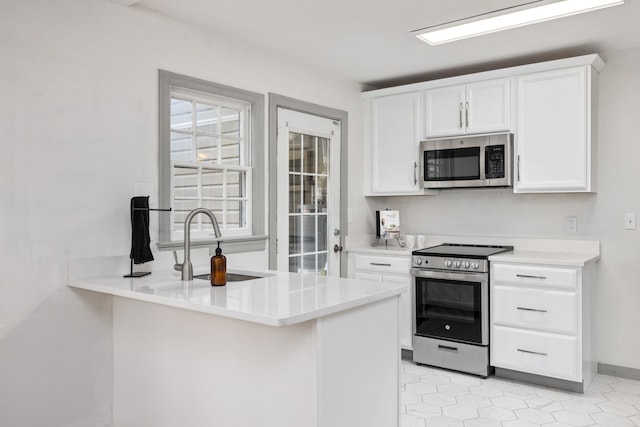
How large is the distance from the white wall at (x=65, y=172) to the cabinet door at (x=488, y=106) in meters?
2.30

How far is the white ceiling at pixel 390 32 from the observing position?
287 cm

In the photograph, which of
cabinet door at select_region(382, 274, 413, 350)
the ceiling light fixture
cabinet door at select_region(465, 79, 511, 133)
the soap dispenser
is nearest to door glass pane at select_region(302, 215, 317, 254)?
cabinet door at select_region(382, 274, 413, 350)

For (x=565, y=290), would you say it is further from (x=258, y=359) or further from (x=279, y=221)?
A: (x=258, y=359)

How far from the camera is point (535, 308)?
11.5 feet

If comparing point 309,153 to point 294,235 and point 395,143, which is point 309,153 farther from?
point 395,143

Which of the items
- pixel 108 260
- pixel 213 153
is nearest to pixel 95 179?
pixel 108 260

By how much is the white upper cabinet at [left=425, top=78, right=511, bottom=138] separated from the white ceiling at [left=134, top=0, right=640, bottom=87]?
20 centimetres

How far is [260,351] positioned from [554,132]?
278 centimetres

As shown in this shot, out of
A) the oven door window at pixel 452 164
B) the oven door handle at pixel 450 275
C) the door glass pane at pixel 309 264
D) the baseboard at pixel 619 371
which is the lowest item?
the baseboard at pixel 619 371

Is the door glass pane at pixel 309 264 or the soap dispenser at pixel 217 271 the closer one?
the soap dispenser at pixel 217 271

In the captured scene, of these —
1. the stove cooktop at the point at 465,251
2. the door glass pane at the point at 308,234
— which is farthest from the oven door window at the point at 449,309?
the door glass pane at the point at 308,234

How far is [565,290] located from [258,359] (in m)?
2.34

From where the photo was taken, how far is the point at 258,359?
80.3 inches

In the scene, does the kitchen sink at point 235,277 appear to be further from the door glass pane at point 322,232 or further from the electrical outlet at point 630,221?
the electrical outlet at point 630,221
